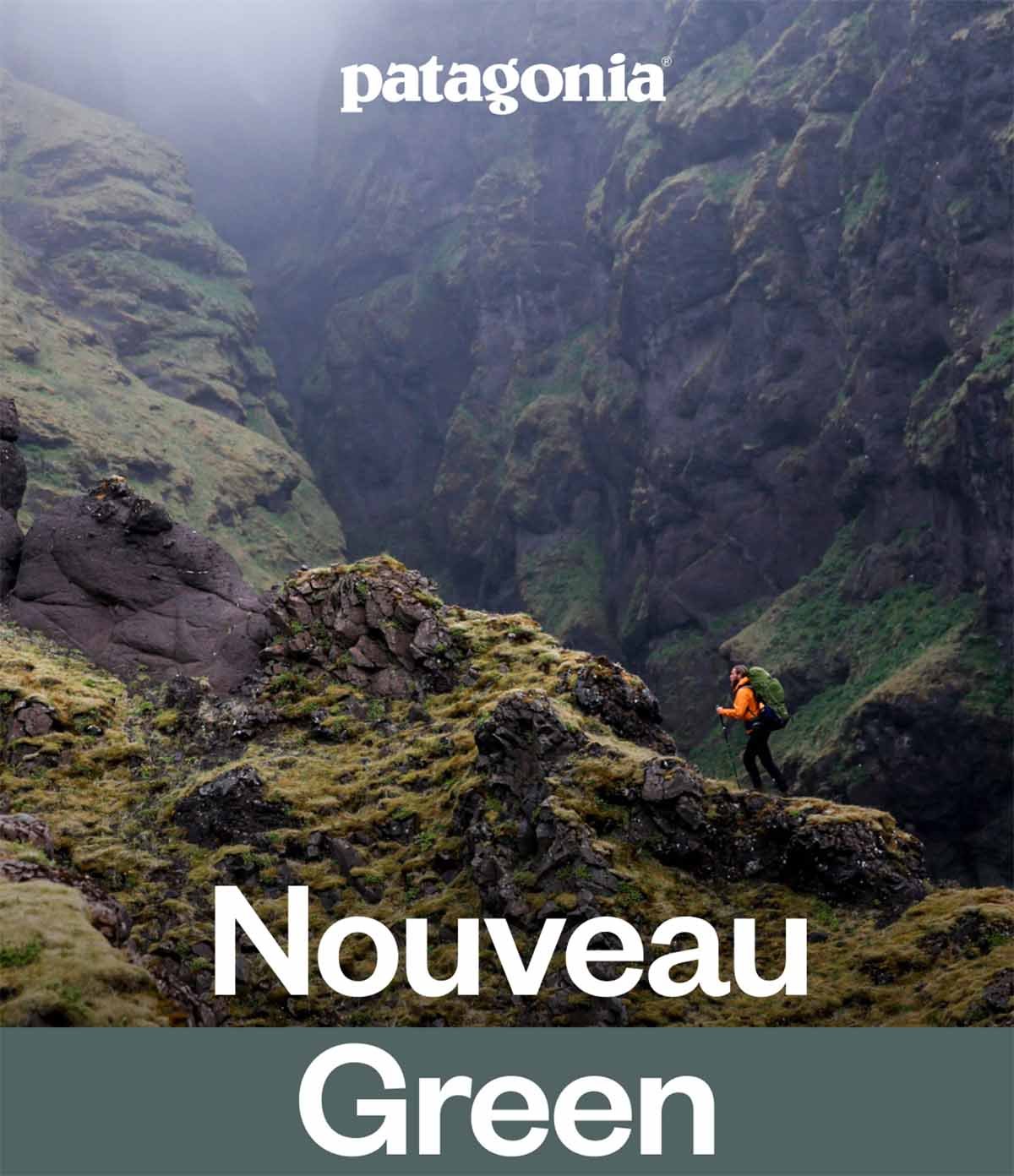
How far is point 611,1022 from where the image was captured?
25.8 metres

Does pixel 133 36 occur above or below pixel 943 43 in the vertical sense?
above

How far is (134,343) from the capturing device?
4966 inches

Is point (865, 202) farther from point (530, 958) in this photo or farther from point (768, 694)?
point (530, 958)

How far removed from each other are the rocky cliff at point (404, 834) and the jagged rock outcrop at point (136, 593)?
1.45ft

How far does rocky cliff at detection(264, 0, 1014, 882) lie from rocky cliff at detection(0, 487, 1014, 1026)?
48.2 m

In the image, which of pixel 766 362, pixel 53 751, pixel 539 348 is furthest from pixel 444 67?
pixel 53 751

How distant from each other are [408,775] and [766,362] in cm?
7391

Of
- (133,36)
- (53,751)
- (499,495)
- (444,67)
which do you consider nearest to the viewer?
(53,751)

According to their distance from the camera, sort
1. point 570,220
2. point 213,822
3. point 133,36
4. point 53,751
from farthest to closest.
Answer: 1. point 133,36
2. point 570,220
3. point 53,751
4. point 213,822

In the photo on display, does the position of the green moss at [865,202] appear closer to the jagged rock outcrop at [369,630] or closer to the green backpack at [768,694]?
the jagged rock outcrop at [369,630]

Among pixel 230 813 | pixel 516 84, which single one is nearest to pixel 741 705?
pixel 230 813

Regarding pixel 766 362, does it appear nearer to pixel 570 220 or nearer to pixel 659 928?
pixel 570 220

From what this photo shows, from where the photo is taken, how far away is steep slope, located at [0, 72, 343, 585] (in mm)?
107188

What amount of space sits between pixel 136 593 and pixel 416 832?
13695 mm
